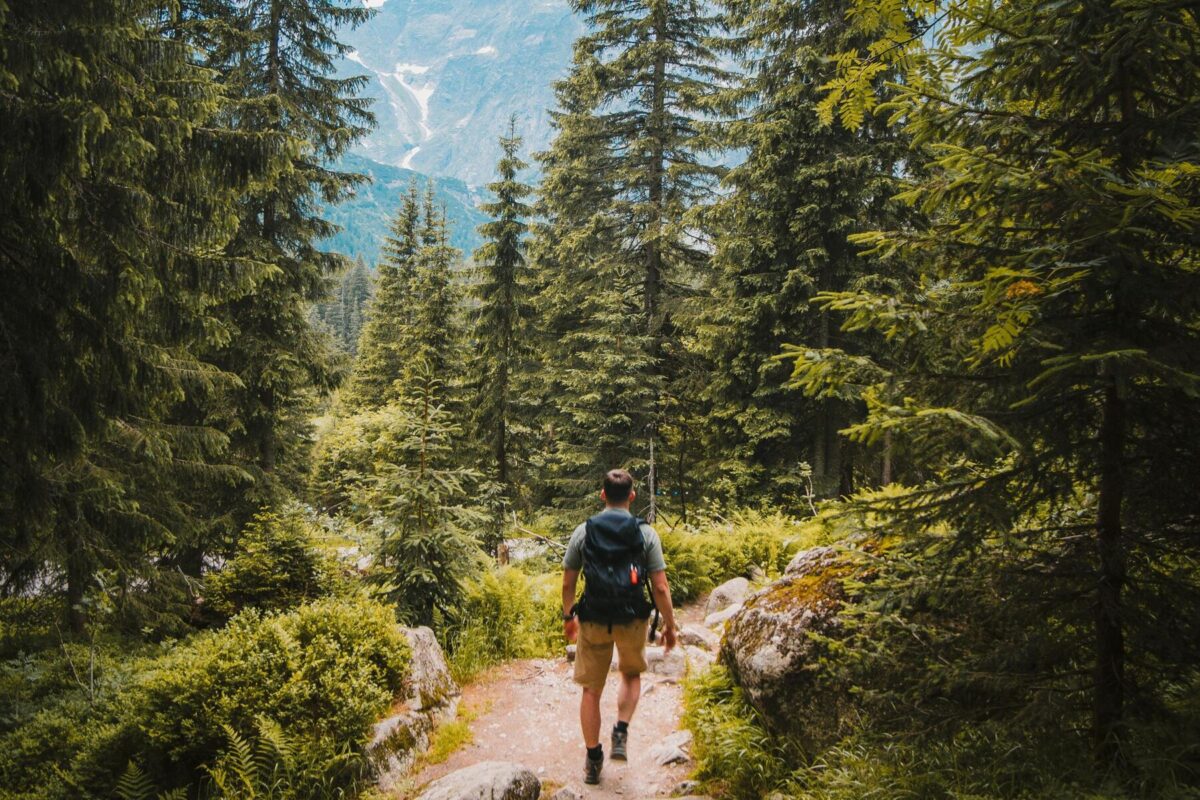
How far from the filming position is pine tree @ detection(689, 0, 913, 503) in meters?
12.5

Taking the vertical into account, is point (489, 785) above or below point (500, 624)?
above

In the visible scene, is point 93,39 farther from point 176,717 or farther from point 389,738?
point 389,738

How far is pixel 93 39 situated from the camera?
4.75 metres

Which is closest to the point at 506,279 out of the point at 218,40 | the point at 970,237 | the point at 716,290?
the point at 716,290

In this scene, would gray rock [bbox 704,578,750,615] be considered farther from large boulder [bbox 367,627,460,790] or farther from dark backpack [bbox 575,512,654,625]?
dark backpack [bbox 575,512,654,625]

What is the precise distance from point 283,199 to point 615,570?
12530 millimetres

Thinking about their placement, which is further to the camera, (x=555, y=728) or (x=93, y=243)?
(x=555, y=728)

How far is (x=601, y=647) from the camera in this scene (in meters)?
4.73

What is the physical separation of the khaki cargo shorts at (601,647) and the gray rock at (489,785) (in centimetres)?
80

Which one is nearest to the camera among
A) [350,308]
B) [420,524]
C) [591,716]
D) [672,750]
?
[591,716]

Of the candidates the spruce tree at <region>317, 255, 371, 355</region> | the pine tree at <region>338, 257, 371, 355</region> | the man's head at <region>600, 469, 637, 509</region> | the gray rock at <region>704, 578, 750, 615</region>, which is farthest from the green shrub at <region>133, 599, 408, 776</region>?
the pine tree at <region>338, 257, 371, 355</region>

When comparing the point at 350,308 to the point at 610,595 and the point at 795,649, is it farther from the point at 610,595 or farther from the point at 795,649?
the point at 795,649

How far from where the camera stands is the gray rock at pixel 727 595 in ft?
32.8

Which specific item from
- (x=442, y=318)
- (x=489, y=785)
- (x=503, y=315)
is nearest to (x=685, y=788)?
(x=489, y=785)
